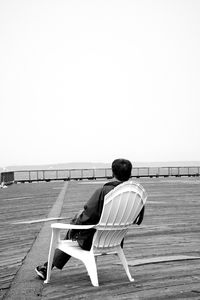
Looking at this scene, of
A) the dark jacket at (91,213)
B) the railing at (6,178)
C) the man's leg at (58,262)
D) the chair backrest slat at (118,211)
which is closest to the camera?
the chair backrest slat at (118,211)

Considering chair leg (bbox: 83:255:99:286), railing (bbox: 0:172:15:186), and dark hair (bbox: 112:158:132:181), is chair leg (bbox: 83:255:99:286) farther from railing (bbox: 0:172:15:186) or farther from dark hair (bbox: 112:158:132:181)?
railing (bbox: 0:172:15:186)

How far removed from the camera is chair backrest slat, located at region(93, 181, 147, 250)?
404 cm

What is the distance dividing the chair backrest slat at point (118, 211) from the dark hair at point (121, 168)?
0.40 feet

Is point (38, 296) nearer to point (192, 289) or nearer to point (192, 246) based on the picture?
point (192, 289)

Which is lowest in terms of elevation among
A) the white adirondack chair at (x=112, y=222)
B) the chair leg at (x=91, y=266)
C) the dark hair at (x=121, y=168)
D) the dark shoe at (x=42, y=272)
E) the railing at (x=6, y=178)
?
the railing at (x=6, y=178)

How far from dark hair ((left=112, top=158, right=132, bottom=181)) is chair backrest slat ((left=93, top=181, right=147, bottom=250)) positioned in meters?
0.12

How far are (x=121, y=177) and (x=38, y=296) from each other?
1396 mm

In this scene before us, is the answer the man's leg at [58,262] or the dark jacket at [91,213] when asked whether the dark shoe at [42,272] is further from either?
the dark jacket at [91,213]

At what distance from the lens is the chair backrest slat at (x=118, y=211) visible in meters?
4.04

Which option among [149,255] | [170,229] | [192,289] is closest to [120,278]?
[192,289]

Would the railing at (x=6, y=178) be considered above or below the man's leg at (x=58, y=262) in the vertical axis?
below

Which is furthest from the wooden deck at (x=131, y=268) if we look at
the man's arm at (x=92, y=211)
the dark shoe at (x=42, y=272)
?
the man's arm at (x=92, y=211)

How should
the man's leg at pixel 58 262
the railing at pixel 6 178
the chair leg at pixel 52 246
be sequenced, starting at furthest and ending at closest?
1. the railing at pixel 6 178
2. the man's leg at pixel 58 262
3. the chair leg at pixel 52 246

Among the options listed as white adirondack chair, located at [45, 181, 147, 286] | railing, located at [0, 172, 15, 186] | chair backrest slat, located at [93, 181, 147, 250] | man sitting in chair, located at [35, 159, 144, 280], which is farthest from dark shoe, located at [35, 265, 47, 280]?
railing, located at [0, 172, 15, 186]
